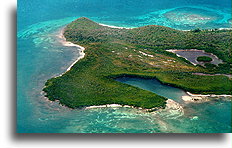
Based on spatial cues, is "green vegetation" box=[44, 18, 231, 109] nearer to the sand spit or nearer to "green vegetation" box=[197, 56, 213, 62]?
the sand spit

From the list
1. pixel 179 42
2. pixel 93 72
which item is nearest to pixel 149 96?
pixel 93 72

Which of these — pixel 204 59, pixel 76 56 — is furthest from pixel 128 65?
pixel 204 59

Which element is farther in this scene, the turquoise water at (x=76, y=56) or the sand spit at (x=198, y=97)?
the sand spit at (x=198, y=97)

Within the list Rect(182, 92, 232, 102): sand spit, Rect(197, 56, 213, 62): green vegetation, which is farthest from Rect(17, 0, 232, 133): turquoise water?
Rect(197, 56, 213, 62): green vegetation

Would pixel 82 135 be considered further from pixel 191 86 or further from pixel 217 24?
pixel 217 24

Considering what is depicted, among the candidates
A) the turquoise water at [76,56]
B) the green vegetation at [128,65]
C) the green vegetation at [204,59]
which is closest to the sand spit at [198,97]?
the green vegetation at [128,65]

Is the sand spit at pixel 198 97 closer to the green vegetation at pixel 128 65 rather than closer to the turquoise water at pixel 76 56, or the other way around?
the green vegetation at pixel 128 65
